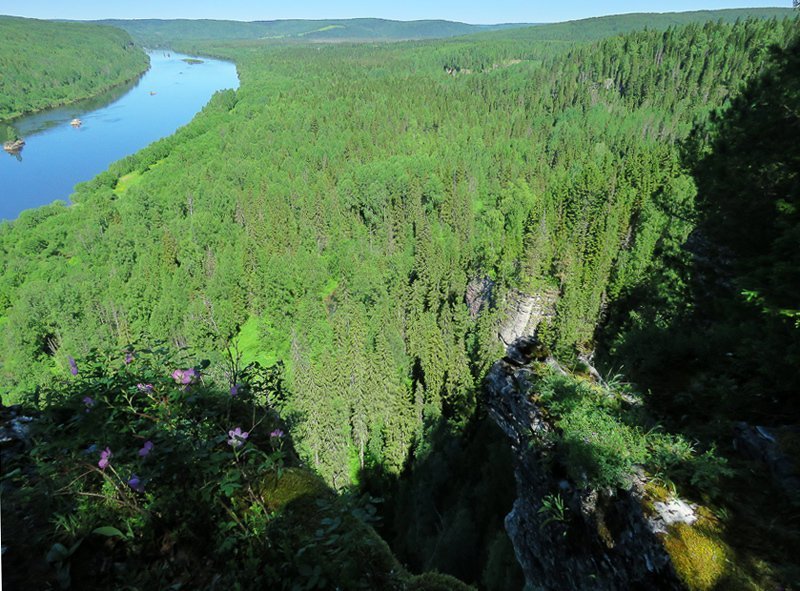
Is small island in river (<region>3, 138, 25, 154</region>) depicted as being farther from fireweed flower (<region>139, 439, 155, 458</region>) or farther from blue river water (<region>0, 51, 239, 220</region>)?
fireweed flower (<region>139, 439, 155, 458</region>)

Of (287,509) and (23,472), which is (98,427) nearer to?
(23,472)

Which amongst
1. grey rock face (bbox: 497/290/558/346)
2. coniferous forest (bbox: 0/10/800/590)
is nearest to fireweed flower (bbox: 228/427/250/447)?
coniferous forest (bbox: 0/10/800/590)

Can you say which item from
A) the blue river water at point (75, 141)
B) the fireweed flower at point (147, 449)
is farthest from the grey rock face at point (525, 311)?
the blue river water at point (75, 141)

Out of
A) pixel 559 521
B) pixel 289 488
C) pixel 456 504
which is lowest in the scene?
pixel 456 504

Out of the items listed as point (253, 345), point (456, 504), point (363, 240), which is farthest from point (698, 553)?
point (363, 240)

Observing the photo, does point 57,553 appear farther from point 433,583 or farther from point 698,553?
point 698,553

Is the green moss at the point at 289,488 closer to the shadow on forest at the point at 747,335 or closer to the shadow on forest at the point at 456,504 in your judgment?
the shadow on forest at the point at 747,335

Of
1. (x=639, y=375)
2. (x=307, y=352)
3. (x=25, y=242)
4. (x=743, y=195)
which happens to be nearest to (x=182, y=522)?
(x=639, y=375)

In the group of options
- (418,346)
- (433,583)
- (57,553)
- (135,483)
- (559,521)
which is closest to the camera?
(57,553)
